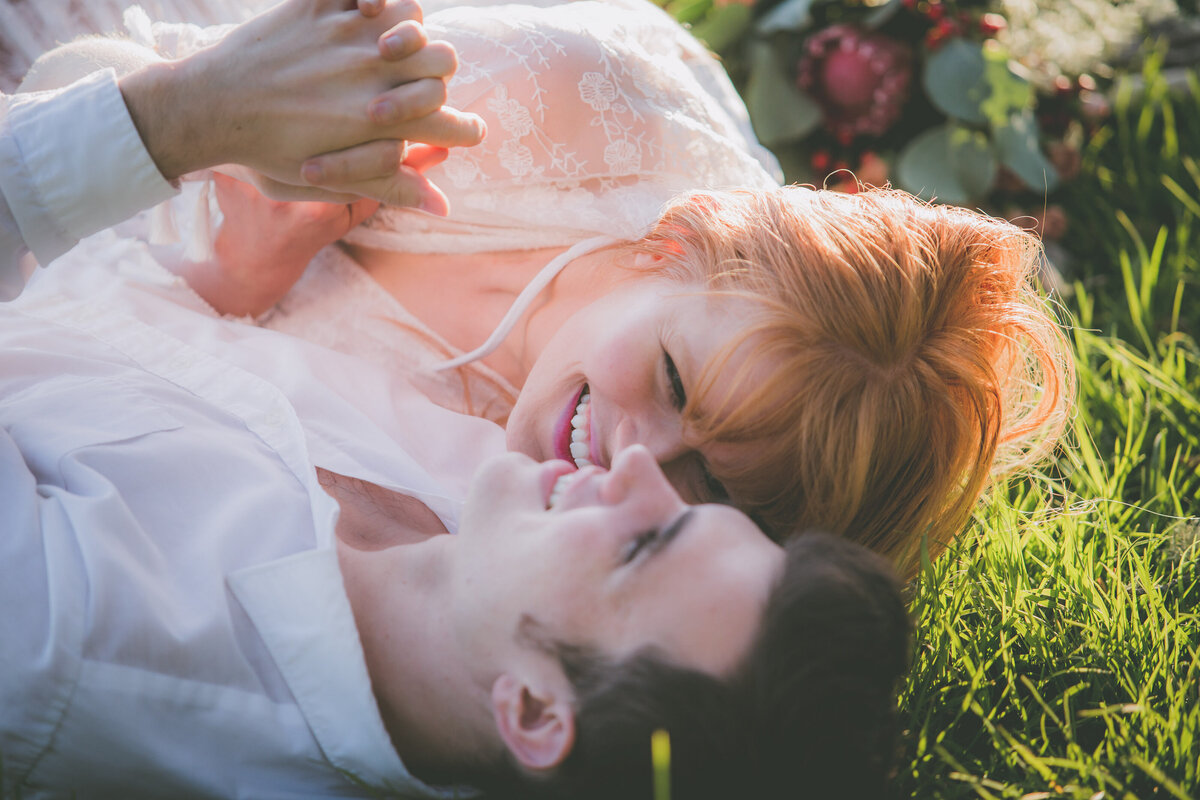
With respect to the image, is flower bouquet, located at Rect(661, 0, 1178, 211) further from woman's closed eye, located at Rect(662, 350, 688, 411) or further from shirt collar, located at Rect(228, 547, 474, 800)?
shirt collar, located at Rect(228, 547, 474, 800)

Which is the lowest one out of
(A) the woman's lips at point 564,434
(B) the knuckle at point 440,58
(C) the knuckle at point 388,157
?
(A) the woman's lips at point 564,434

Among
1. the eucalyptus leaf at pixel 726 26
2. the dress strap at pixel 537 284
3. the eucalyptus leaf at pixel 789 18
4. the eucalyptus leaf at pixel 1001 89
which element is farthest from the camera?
the eucalyptus leaf at pixel 726 26

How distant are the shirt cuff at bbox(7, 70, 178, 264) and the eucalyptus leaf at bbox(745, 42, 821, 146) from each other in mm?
2470

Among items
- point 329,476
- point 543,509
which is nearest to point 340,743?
point 543,509

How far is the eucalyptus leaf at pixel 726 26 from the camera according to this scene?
143 inches

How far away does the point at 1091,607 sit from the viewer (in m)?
1.81

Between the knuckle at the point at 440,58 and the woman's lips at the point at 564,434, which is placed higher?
the knuckle at the point at 440,58

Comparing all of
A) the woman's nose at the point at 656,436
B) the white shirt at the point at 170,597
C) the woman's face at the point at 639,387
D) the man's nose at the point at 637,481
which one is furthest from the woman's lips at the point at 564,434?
the man's nose at the point at 637,481

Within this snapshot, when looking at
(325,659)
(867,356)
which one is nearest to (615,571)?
(325,659)

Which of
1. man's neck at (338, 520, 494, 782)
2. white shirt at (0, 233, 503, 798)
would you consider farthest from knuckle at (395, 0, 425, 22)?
man's neck at (338, 520, 494, 782)

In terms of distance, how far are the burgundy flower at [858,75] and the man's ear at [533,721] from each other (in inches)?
108

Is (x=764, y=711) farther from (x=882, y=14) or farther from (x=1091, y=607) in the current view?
(x=882, y=14)

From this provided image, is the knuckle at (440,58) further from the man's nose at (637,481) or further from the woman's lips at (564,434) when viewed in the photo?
the man's nose at (637,481)

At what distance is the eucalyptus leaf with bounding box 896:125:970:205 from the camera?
3355mm
